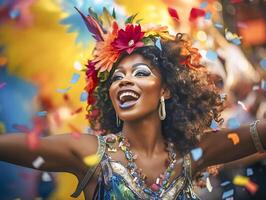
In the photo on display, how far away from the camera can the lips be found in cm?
234

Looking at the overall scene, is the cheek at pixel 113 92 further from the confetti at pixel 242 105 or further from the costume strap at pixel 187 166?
the confetti at pixel 242 105

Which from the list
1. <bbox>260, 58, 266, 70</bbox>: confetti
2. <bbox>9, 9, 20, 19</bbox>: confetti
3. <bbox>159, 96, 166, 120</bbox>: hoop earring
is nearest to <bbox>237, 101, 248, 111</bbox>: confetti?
<bbox>260, 58, 266, 70</bbox>: confetti

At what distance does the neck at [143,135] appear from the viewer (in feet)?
7.86

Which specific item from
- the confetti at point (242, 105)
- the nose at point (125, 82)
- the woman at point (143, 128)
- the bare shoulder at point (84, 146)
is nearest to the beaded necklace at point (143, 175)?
the woman at point (143, 128)

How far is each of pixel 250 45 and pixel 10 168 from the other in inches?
46.6

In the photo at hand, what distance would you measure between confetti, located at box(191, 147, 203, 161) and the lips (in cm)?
33

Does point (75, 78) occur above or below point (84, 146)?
above

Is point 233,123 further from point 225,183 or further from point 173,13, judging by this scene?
point 173,13

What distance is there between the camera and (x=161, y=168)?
92.8 inches

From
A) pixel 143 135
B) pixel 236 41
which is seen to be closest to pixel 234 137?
pixel 143 135

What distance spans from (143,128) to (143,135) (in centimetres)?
3

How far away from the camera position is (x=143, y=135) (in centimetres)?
241

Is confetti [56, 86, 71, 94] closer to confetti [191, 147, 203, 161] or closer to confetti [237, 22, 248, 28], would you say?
confetti [191, 147, 203, 161]

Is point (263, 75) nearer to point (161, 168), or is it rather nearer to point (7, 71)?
point (161, 168)
